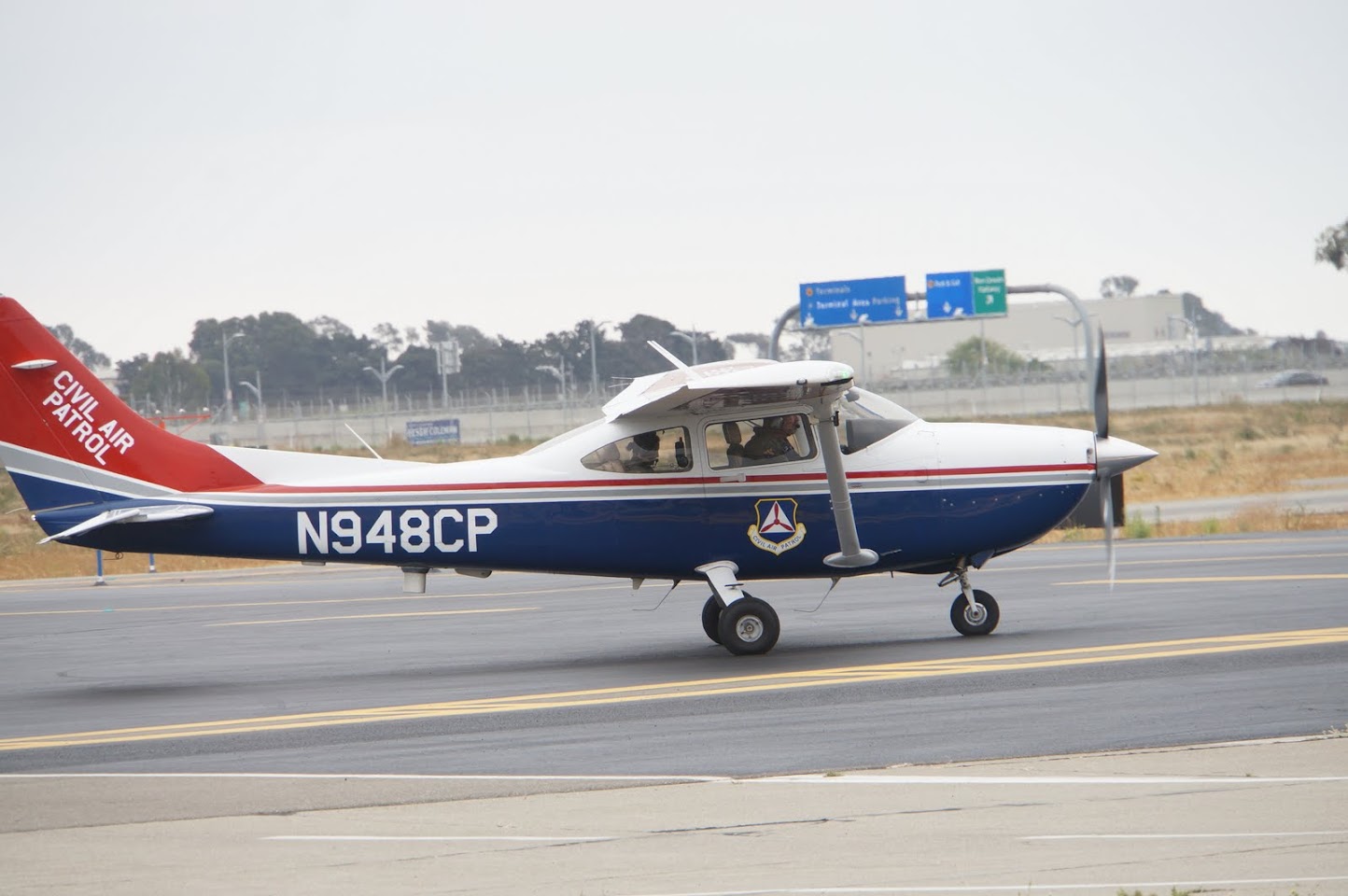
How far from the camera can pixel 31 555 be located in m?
38.3

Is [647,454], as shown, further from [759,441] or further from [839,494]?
[839,494]

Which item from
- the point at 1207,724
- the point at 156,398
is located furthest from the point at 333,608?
the point at 156,398

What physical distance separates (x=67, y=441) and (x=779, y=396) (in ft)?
23.3

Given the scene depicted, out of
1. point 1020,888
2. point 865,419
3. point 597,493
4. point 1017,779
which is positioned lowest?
point 1017,779

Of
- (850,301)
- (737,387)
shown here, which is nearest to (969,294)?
(850,301)

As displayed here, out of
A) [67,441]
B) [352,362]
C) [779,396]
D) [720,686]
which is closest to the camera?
[720,686]

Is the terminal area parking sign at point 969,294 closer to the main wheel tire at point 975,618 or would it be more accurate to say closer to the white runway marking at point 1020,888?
the main wheel tire at point 975,618

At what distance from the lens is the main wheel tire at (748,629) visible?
1432cm

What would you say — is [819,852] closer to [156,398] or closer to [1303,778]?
[1303,778]

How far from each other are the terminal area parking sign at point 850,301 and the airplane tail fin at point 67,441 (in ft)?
135

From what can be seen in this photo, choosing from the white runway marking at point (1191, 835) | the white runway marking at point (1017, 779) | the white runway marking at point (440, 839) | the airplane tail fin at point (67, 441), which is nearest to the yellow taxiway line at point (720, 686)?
the airplane tail fin at point (67, 441)

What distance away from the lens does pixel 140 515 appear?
46.6ft

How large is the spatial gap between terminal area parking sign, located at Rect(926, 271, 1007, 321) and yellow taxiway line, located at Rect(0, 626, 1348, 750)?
135 ft

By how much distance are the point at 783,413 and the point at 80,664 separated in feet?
28.2
